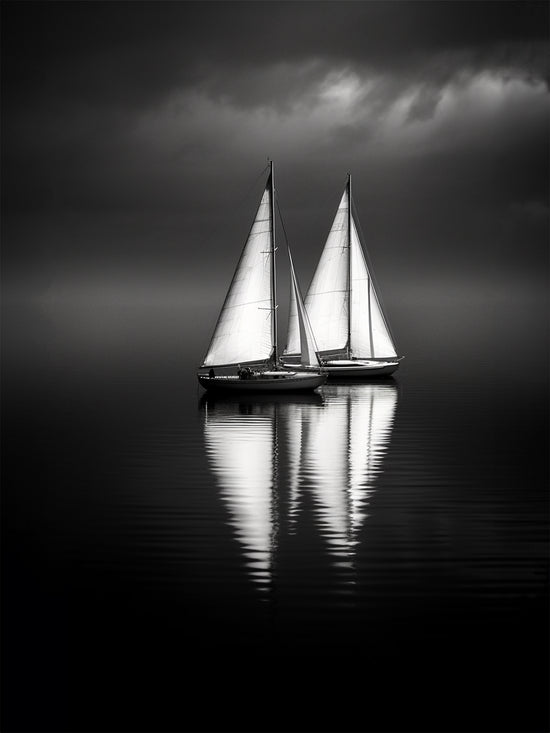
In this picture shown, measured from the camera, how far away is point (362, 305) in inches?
2709

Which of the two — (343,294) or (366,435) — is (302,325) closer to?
(343,294)

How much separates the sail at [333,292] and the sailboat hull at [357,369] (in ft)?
6.36

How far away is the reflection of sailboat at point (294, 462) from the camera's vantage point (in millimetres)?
26719

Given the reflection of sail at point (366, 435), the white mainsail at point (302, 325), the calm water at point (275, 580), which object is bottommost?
the calm water at point (275, 580)

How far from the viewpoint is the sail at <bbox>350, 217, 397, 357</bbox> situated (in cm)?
6881

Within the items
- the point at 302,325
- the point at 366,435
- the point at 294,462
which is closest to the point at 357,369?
the point at 302,325

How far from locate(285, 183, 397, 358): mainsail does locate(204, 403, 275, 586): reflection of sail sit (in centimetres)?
1520

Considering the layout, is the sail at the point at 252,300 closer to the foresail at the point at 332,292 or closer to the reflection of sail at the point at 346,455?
the reflection of sail at the point at 346,455

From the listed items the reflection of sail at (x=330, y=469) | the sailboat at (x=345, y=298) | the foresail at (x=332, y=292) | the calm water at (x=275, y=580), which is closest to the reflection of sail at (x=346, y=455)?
the reflection of sail at (x=330, y=469)

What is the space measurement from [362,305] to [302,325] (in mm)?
12216

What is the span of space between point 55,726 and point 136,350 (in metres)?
104

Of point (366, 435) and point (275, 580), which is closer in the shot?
point (275, 580)

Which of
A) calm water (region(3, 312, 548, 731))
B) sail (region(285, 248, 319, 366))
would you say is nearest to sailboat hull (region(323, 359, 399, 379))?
sail (region(285, 248, 319, 366))

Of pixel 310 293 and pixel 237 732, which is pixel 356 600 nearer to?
pixel 237 732
